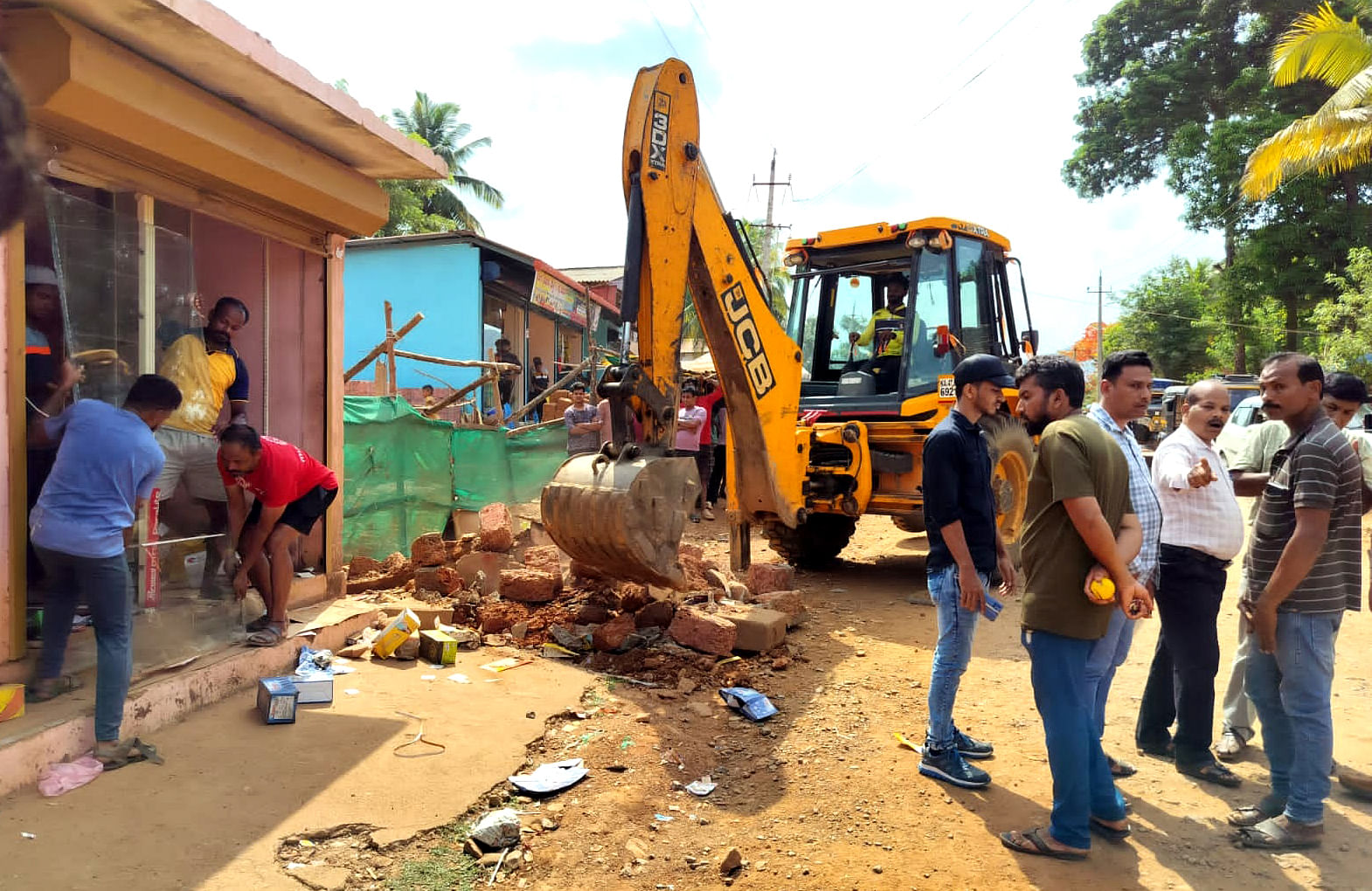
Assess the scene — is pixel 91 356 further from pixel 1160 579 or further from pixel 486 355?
pixel 486 355

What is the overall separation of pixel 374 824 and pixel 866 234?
6433 millimetres

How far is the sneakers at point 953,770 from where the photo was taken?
389cm

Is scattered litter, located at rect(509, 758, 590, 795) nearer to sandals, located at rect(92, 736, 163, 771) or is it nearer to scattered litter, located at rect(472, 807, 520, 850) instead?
scattered litter, located at rect(472, 807, 520, 850)

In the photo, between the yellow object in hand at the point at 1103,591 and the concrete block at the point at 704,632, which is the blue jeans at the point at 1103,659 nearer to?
the yellow object in hand at the point at 1103,591

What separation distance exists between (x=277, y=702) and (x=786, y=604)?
11.6 ft

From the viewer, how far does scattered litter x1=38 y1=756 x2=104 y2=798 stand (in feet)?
10.9

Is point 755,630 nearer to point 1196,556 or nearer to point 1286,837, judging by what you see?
point 1196,556

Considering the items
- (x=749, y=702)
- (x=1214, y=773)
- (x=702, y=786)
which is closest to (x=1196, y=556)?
(x=1214, y=773)

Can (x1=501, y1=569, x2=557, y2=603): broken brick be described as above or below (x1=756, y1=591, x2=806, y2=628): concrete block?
above

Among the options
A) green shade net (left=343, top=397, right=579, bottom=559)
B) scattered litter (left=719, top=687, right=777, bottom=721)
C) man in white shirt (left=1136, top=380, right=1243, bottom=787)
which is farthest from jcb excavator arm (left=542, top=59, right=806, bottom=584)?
green shade net (left=343, top=397, right=579, bottom=559)

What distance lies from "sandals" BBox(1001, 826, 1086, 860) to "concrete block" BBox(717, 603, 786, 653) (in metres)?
2.49

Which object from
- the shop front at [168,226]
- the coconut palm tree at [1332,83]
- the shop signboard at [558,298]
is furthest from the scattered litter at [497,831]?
the coconut palm tree at [1332,83]

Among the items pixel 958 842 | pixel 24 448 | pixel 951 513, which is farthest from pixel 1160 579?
pixel 24 448

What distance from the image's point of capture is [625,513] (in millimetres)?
4676
